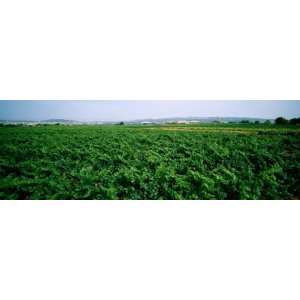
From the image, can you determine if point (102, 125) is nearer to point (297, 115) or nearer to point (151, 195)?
point (151, 195)

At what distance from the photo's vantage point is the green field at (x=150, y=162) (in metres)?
3.16

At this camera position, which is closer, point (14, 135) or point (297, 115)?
point (297, 115)

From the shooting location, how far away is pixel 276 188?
3.26m

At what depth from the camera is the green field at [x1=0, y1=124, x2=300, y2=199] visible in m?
3.16

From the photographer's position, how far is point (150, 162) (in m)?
3.68
